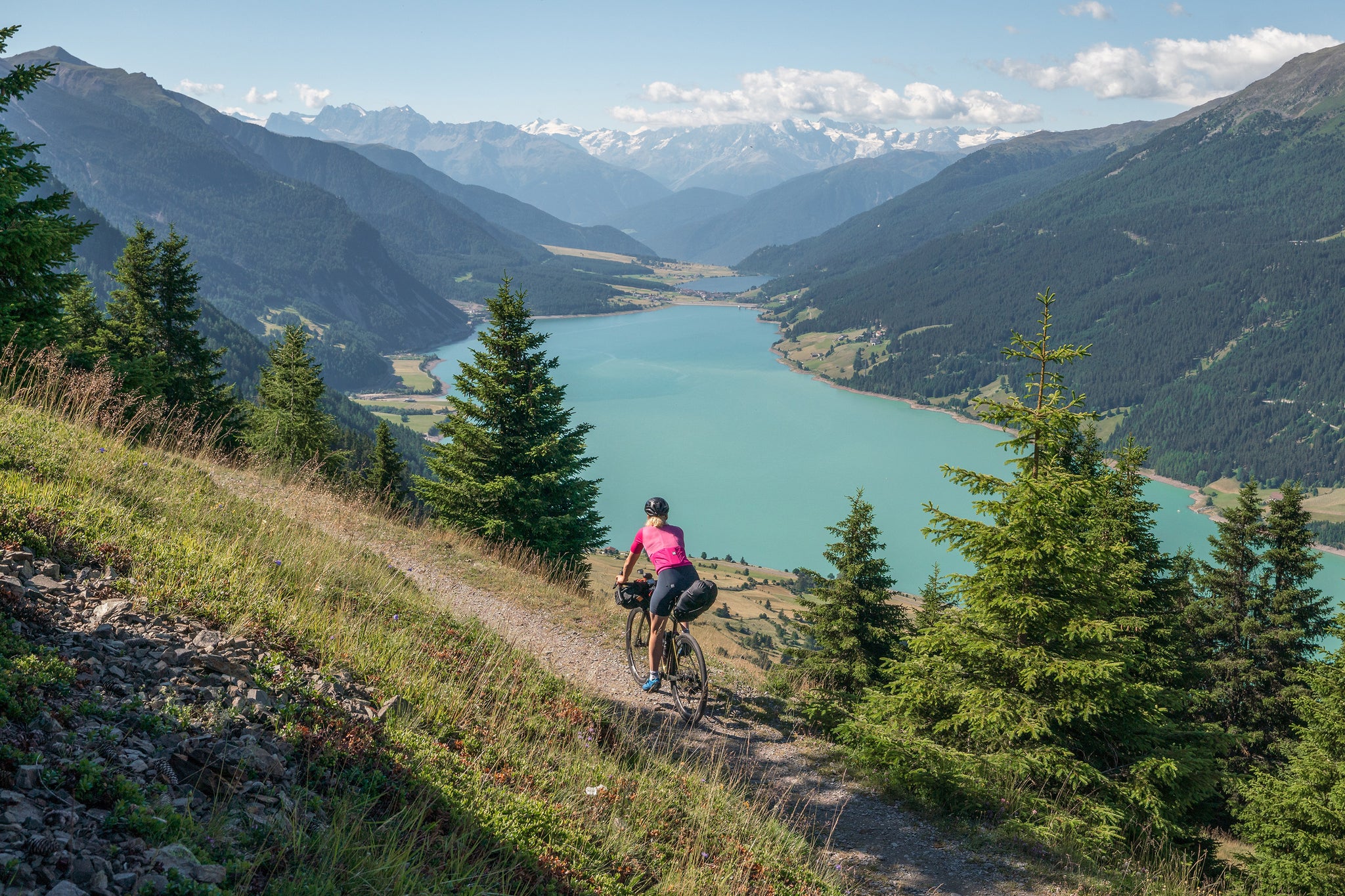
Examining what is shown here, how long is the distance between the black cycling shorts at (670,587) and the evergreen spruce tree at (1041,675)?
279 cm

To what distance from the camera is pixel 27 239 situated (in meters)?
5.84

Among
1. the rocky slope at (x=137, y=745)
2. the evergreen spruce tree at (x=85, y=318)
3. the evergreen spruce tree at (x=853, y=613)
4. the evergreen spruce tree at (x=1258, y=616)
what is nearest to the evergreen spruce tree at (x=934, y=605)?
the evergreen spruce tree at (x=853, y=613)

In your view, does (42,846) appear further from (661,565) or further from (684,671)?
(684,671)

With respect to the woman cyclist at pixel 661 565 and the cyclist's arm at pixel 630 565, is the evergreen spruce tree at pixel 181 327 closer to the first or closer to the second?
the cyclist's arm at pixel 630 565

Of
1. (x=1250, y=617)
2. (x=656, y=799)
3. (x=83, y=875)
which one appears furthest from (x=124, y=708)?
(x=1250, y=617)

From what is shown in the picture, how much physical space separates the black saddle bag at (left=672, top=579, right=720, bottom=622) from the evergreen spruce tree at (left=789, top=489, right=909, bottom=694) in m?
11.4

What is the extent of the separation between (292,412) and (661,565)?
27215 mm

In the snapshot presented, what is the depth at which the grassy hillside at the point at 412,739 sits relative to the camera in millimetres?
4242

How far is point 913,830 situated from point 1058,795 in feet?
7.60

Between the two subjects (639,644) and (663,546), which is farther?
(639,644)

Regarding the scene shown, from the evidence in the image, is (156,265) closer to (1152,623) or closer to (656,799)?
(656,799)

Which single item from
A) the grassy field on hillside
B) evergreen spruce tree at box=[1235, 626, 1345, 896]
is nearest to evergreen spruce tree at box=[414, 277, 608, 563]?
evergreen spruce tree at box=[1235, 626, 1345, 896]

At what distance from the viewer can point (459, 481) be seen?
24094 millimetres

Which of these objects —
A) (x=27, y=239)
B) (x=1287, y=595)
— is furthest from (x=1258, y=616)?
(x=27, y=239)
